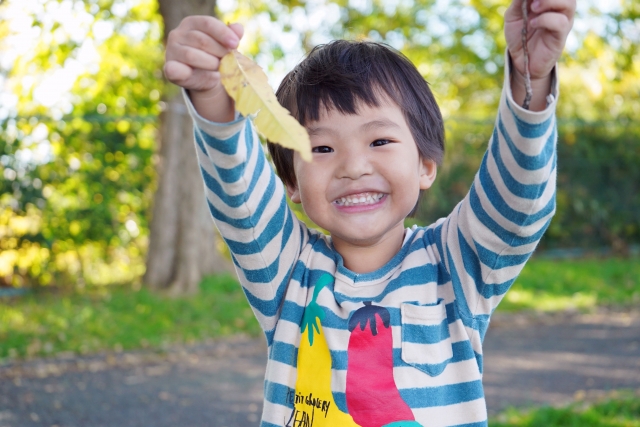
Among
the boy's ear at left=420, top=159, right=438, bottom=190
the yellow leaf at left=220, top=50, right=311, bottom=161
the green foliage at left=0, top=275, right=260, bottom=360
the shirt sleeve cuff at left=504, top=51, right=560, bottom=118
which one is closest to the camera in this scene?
the yellow leaf at left=220, top=50, right=311, bottom=161

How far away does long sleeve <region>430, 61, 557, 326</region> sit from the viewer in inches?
47.1

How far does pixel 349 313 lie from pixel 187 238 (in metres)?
5.10

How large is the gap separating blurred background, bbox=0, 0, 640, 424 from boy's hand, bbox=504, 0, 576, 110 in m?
4.03

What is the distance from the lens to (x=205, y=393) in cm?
389

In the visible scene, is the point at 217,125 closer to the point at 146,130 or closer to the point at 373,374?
the point at 373,374

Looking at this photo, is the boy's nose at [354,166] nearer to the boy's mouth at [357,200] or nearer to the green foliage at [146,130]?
the boy's mouth at [357,200]

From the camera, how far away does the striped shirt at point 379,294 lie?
4.22ft

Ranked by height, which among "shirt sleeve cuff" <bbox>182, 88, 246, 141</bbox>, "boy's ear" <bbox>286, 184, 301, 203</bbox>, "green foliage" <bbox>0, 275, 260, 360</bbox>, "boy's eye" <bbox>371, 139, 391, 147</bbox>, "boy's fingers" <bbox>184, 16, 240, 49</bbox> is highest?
"green foliage" <bbox>0, 275, 260, 360</bbox>

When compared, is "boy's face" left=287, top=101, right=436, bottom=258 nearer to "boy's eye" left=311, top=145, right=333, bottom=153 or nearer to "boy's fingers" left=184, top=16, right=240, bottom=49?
"boy's eye" left=311, top=145, right=333, bottom=153

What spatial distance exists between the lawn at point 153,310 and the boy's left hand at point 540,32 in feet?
13.2

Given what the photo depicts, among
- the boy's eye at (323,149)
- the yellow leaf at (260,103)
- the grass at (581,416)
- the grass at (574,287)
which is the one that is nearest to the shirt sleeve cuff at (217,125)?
the yellow leaf at (260,103)

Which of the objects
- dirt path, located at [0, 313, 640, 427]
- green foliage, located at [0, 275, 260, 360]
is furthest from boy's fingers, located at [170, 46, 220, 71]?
green foliage, located at [0, 275, 260, 360]

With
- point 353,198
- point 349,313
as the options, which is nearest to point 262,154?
point 353,198

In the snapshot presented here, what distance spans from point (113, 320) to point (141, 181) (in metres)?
2.07
